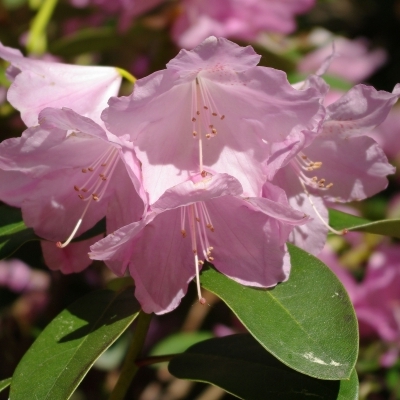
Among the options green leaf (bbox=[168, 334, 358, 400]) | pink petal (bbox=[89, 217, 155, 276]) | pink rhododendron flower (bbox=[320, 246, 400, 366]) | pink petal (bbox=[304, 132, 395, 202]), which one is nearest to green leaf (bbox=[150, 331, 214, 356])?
pink rhododendron flower (bbox=[320, 246, 400, 366])

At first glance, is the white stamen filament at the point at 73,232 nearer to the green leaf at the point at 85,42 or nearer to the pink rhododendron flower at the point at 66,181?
the pink rhododendron flower at the point at 66,181

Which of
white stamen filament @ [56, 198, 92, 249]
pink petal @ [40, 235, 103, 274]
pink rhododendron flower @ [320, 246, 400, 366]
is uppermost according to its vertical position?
white stamen filament @ [56, 198, 92, 249]

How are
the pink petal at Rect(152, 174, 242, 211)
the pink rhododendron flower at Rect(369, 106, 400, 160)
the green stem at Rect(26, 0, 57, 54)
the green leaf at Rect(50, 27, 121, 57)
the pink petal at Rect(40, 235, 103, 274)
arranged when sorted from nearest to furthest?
the pink petal at Rect(152, 174, 242, 211)
the pink petal at Rect(40, 235, 103, 274)
the green stem at Rect(26, 0, 57, 54)
the green leaf at Rect(50, 27, 121, 57)
the pink rhododendron flower at Rect(369, 106, 400, 160)

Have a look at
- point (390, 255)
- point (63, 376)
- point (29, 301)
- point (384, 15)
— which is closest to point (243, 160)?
point (63, 376)

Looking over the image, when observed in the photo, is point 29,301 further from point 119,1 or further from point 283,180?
point 283,180

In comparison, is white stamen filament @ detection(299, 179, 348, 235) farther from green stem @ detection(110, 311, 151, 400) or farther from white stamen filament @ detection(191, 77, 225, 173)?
green stem @ detection(110, 311, 151, 400)

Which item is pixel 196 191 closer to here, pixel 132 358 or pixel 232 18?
pixel 132 358

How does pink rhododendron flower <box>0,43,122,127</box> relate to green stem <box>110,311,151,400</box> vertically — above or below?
above

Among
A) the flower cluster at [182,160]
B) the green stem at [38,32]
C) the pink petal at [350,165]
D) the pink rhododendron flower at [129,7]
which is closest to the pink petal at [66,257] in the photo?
the flower cluster at [182,160]
